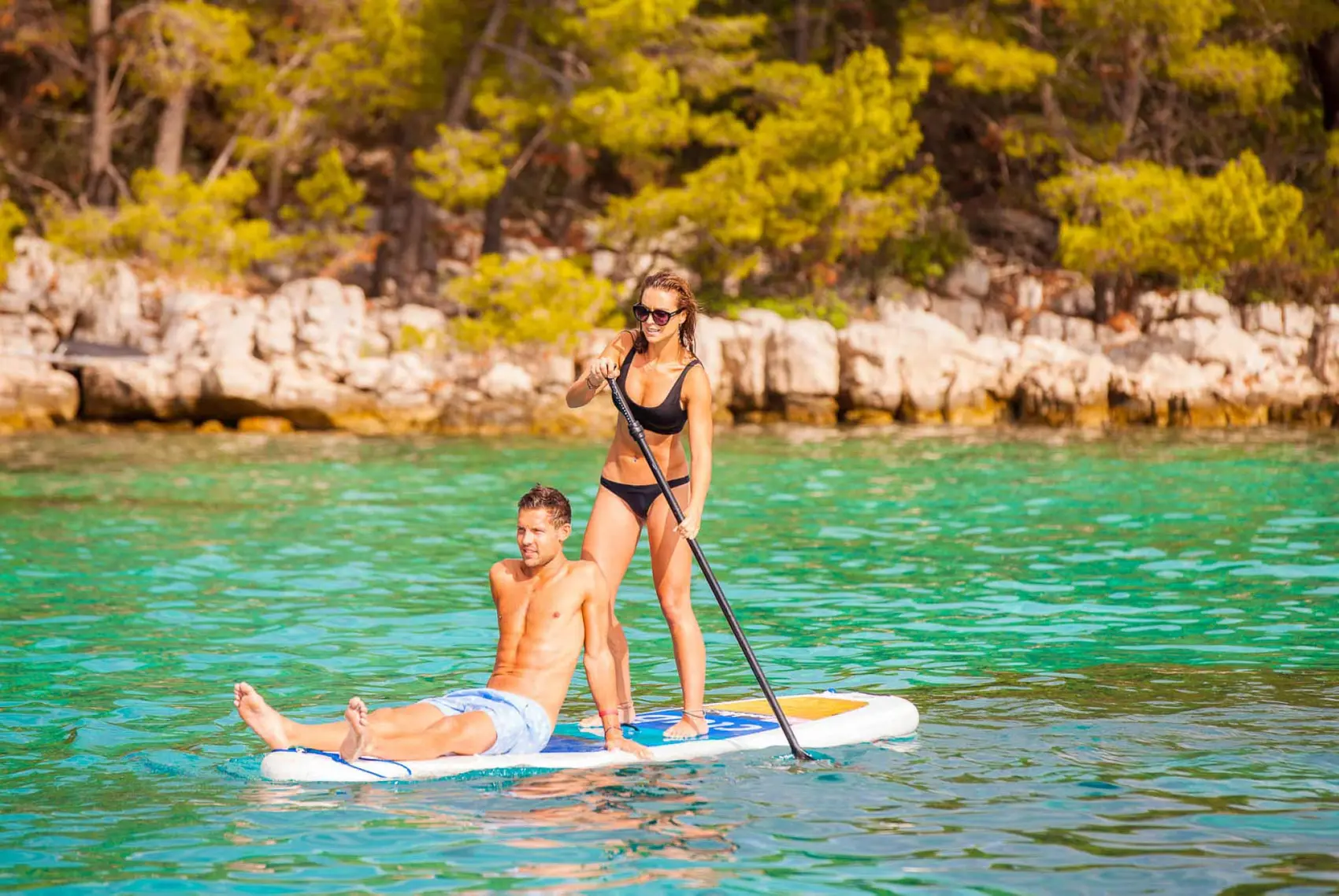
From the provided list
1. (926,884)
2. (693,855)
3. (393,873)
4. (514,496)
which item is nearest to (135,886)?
(393,873)

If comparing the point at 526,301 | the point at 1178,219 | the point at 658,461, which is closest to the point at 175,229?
the point at 526,301

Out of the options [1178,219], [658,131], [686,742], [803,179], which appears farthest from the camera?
[803,179]

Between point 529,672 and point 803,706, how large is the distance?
58.2 inches

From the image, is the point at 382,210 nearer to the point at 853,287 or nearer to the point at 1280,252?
the point at 853,287

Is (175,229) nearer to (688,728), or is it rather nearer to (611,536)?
(611,536)

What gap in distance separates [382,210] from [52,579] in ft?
79.3

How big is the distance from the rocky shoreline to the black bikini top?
20.0m

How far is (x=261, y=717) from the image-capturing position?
6.09m

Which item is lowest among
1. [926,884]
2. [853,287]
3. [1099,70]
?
[926,884]

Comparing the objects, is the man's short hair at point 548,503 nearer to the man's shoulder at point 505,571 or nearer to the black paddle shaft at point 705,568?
the man's shoulder at point 505,571

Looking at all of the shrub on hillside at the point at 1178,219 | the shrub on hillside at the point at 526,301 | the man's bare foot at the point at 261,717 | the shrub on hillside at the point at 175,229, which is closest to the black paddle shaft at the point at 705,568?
the man's bare foot at the point at 261,717

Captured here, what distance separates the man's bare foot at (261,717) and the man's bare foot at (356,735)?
23 centimetres

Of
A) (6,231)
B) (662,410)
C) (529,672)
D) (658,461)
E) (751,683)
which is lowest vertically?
(751,683)

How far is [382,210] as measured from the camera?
35344 mm
